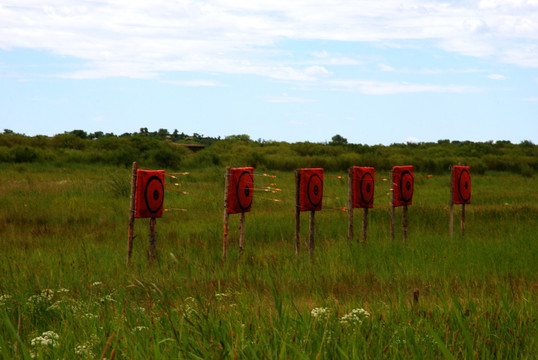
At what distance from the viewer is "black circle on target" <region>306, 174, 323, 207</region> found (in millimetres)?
11500

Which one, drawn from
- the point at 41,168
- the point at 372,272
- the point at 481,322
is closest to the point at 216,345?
the point at 481,322

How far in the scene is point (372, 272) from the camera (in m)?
8.94

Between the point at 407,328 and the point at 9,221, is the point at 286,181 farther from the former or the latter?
the point at 407,328

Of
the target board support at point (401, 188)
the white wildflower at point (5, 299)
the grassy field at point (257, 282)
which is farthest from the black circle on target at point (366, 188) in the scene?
the white wildflower at point (5, 299)

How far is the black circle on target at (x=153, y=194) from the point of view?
1101 centimetres

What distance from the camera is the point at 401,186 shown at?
13258mm

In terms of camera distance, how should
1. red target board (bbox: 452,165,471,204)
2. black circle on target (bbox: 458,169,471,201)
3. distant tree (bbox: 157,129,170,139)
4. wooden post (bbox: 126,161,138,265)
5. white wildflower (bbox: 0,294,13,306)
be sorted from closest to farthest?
white wildflower (bbox: 0,294,13,306) → wooden post (bbox: 126,161,138,265) → red target board (bbox: 452,165,471,204) → black circle on target (bbox: 458,169,471,201) → distant tree (bbox: 157,129,170,139)

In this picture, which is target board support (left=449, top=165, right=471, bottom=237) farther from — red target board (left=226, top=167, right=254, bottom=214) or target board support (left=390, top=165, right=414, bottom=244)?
red target board (left=226, top=167, right=254, bottom=214)

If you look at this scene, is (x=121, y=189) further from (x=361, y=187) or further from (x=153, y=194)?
(x=361, y=187)

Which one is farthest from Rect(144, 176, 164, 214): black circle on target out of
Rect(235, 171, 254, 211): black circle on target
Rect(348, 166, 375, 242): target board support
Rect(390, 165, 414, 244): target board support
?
Rect(390, 165, 414, 244): target board support

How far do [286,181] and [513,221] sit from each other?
46.2ft

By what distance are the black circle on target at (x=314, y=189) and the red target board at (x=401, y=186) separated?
7.48 feet

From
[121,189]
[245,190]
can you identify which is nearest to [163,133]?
[121,189]

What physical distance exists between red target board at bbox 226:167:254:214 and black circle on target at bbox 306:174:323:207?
103 centimetres
